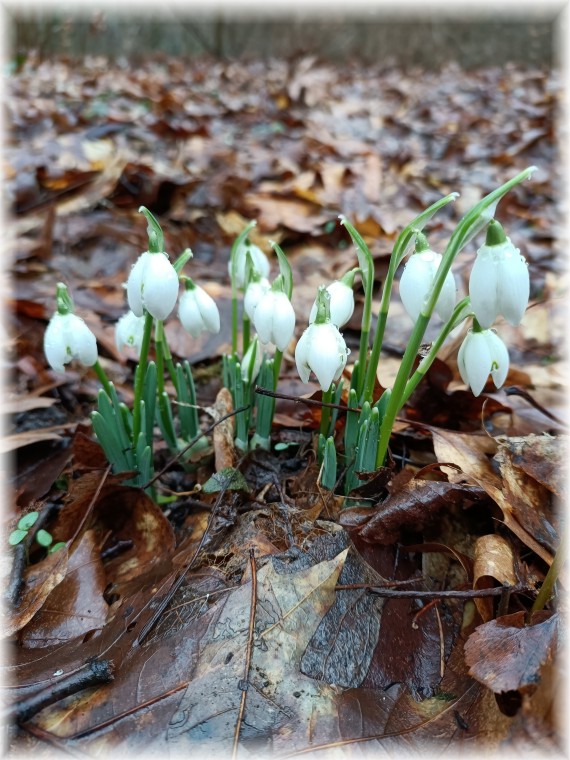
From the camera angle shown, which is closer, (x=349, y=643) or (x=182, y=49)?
(x=349, y=643)

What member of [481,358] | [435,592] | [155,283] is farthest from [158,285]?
[435,592]

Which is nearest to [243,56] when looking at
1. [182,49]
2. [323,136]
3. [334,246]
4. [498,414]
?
[182,49]

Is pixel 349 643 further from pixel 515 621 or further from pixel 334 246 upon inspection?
pixel 334 246

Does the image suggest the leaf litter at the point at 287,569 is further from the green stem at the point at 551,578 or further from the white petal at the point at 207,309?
the white petal at the point at 207,309

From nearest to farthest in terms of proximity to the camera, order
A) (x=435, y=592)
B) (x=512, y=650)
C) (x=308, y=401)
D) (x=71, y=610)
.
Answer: (x=512, y=650) → (x=435, y=592) → (x=71, y=610) → (x=308, y=401)

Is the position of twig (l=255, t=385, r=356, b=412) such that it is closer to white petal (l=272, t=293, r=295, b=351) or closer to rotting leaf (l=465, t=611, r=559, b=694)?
white petal (l=272, t=293, r=295, b=351)

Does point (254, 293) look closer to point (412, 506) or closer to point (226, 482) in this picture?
point (226, 482)

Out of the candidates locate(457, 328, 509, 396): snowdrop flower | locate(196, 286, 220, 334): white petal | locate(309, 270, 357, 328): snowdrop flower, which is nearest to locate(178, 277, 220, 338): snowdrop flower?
locate(196, 286, 220, 334): white petal
